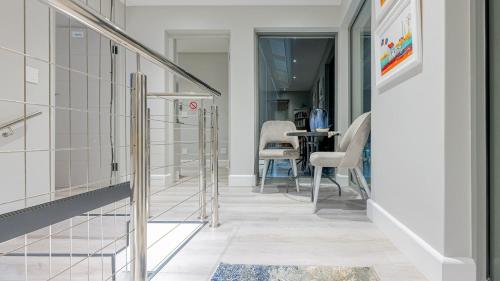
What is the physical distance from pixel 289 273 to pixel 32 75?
2.45 metres

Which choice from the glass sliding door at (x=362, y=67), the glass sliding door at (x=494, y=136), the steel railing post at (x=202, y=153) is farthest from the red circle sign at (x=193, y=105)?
the glass sliding door at (x=494, y=136)

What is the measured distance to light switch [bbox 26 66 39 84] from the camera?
2.51m

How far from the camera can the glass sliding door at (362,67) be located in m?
3.31

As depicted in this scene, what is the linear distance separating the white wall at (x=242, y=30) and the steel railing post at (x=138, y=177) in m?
3.06

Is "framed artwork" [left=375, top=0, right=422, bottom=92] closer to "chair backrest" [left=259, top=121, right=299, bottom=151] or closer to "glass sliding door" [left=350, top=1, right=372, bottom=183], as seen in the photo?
"glass sliding door" [left=350, top=1, right=372, bottom=183]

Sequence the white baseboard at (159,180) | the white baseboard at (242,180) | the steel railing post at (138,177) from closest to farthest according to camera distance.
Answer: the steel railing post at (138,177)
the white baseboard at (242,180)
the white baseboard at (159,180)

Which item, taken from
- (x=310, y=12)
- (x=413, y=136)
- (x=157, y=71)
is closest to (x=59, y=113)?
(x=157, y=71)

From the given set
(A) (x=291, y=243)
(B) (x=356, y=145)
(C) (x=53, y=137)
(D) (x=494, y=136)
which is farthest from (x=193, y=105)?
(D) (x=494, y=136)

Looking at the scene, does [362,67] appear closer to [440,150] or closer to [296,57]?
[296,57]

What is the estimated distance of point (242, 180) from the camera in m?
4.18

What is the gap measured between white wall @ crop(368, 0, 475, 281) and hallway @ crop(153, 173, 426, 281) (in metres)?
0.16

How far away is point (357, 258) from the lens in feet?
5.26

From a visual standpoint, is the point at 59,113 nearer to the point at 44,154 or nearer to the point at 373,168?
the point at 44,154

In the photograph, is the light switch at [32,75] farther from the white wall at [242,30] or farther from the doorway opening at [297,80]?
the doorway opening at [297,80]
